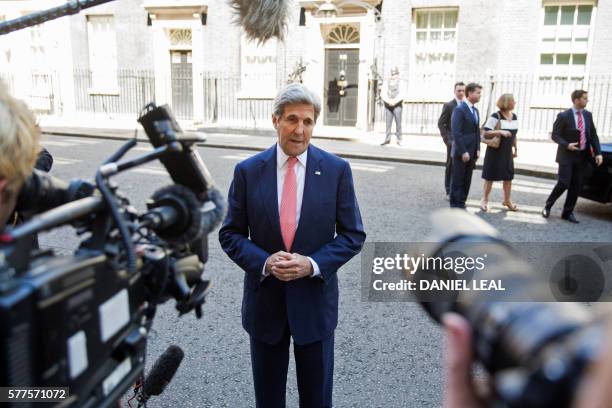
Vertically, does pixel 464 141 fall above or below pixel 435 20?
below

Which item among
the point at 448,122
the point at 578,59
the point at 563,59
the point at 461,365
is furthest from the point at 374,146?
the point at 461,365

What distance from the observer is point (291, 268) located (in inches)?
97.3

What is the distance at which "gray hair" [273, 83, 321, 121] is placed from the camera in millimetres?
2609

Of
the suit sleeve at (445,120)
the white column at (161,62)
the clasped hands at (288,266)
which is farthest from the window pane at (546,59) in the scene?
the clasped hands at (288,266)

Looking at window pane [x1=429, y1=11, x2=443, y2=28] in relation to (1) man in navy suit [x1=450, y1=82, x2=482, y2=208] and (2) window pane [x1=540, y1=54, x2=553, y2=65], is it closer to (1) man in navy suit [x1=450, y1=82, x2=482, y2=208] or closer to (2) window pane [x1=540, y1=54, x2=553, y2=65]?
(2) window pane [x1=540, y1=54, x2=553, y2=65]

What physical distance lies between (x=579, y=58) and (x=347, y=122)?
7343 millimetres

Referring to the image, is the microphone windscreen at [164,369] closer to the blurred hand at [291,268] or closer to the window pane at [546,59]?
the blurred hand at [291,268]

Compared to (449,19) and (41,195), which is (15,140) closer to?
(41,195)

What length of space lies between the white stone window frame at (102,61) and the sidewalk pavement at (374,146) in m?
2.79

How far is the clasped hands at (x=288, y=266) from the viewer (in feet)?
8.10

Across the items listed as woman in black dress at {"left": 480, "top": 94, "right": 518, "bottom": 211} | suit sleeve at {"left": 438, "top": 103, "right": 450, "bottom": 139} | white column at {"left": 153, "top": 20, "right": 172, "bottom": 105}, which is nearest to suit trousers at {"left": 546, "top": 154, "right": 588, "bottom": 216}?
Result: woman in black dress at {"left": 480, "top": 94, "right": 518, "bottom": 211}

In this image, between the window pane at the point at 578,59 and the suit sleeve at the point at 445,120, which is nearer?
the suit sleeve at the point at 445,120

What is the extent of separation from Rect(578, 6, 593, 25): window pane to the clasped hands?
16.6m

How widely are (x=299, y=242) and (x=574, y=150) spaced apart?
652 centimetres
